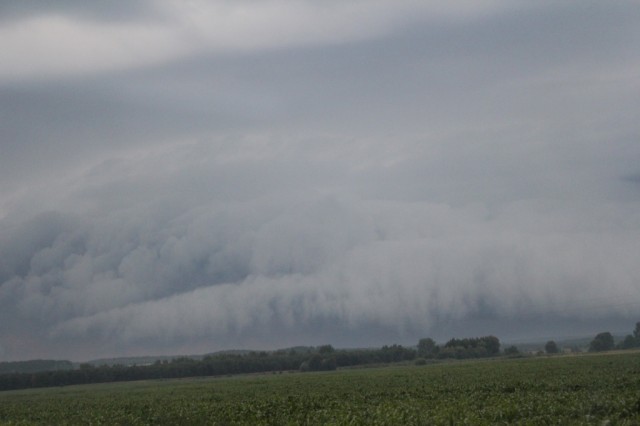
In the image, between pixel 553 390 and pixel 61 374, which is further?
pixel 61 374

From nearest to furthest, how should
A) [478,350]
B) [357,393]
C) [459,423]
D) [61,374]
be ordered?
[459,423] < [357,393] < [61,374] < [478,350]

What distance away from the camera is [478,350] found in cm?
19812

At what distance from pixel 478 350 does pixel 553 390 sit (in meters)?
151

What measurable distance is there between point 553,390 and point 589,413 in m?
14.9

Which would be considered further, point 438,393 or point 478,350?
point 478,350

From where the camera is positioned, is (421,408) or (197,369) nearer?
(421,408)

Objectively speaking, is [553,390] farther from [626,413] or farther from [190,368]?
[190,368]

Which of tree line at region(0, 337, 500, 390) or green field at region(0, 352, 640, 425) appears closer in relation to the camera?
green field at region(0, 352, 640, 425)

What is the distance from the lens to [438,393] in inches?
2215

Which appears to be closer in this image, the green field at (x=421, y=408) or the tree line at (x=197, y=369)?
the green field at (x=421, y=408)

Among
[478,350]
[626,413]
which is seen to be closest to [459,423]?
[626,413]

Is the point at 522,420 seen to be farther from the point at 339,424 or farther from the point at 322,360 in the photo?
the point at 322,360

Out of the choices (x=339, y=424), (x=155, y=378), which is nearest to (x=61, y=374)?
(x=155, y=378)

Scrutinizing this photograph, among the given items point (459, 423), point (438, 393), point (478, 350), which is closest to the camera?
point (459, 423)
